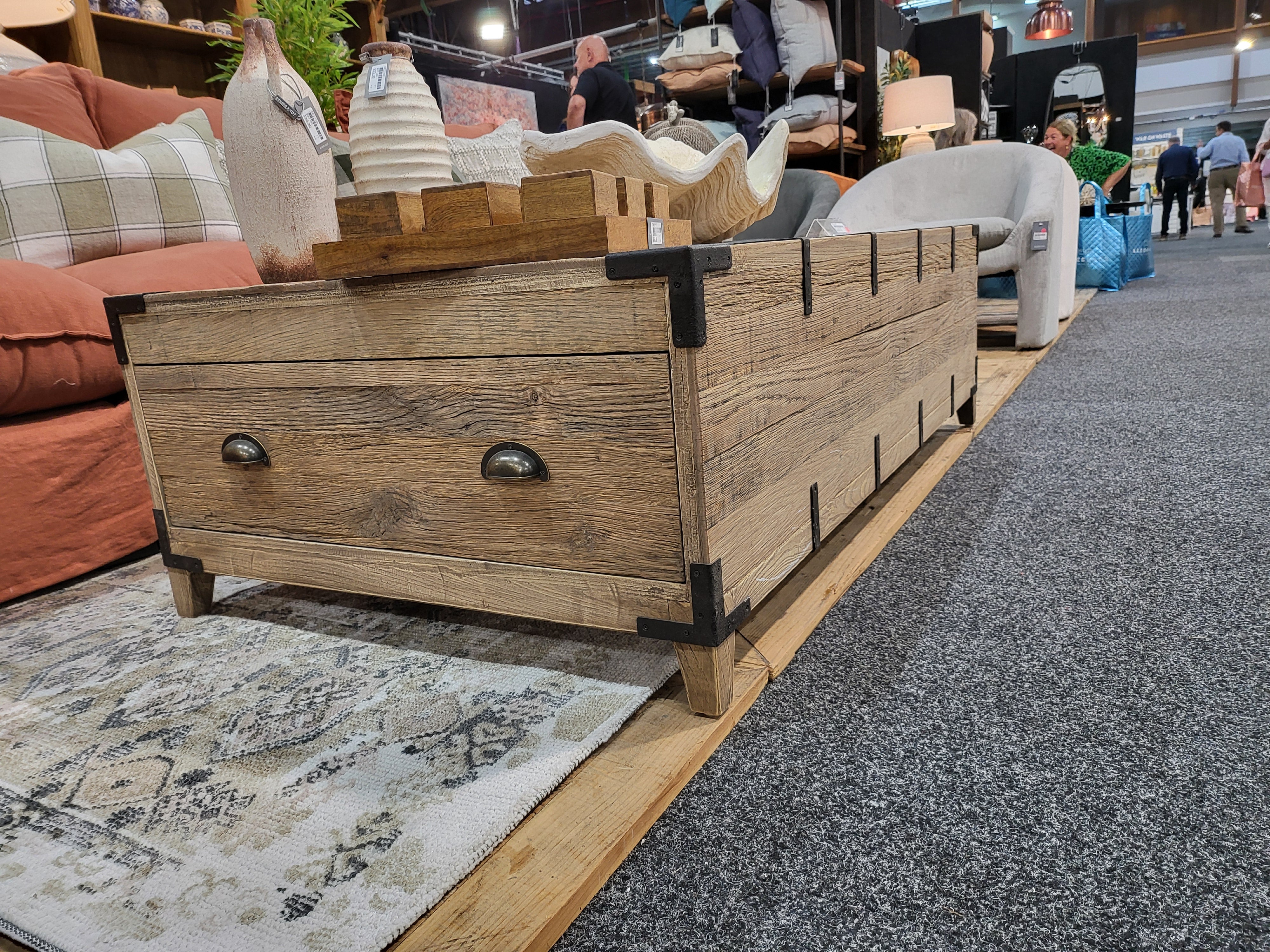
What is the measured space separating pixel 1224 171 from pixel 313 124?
11.1 metres

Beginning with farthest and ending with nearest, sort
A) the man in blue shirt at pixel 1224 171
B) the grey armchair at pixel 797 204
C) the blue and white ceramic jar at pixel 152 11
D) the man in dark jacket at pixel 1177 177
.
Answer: the man in dark jacket at pixel 1177 177, the man in blue shirt at pixel 1224 171, the blue and white ceramic jar at pixel 152 11, the grey armchair at pixel 797 204

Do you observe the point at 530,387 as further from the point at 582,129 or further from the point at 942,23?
the point at 942,23

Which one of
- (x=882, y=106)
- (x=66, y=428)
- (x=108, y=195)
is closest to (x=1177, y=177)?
(x=882, y=106)

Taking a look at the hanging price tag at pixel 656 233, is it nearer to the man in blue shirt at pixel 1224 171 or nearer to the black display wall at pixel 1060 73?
the black display wall at pixel 1060 73

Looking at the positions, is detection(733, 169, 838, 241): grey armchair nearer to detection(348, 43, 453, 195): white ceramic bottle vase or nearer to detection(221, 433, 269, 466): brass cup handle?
detection(348, 43, 453, 195): white ceramic bottle vase

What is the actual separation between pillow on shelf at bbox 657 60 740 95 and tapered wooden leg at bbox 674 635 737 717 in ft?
14.3

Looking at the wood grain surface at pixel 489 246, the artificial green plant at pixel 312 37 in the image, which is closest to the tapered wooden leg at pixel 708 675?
the wood grain surface at pixel 489 246

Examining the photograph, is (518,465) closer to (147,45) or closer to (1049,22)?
(147,45)

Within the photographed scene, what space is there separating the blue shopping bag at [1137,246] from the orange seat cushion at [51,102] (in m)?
5.45

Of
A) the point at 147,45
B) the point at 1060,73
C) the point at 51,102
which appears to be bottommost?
the point at 51,102

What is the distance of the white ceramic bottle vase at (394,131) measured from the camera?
102 cm

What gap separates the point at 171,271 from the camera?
5.19ft

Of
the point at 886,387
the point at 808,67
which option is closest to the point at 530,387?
the point at 886,387

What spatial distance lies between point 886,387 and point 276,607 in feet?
3.31
